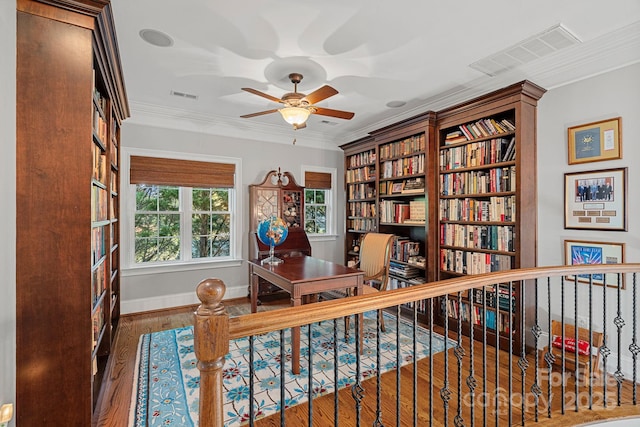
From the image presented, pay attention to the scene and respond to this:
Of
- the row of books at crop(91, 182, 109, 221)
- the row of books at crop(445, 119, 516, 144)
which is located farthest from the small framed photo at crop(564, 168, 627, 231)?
the row of books at crop(91, 182, 109, 221)

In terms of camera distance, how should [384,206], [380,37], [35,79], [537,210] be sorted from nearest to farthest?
1. [35,79]
2. [380,37]
3. [537,210]
4. [384,206]

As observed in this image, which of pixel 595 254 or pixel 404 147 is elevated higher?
pixel 404 147

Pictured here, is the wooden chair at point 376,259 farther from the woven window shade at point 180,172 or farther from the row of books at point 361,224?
the woven window shade at point 180,172

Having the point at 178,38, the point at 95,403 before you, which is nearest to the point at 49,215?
the point at 95,403

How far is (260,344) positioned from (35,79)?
258cm

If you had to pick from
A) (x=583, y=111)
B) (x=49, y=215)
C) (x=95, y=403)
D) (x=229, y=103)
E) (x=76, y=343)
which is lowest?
(x=95, y=403)

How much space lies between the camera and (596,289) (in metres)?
2.64

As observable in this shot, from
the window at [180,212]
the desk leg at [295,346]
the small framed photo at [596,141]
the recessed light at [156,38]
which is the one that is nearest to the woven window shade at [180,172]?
the window at [180,212]

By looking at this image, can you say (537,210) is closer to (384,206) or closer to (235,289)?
(384,206)

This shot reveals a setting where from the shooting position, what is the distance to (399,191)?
4.20 meters

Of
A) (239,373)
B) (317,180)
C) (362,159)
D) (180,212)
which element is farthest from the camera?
(317,180)

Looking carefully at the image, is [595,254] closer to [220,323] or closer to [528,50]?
[528,50]

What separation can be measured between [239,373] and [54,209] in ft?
5.79

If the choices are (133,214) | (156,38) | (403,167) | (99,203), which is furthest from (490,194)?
(133,214)
